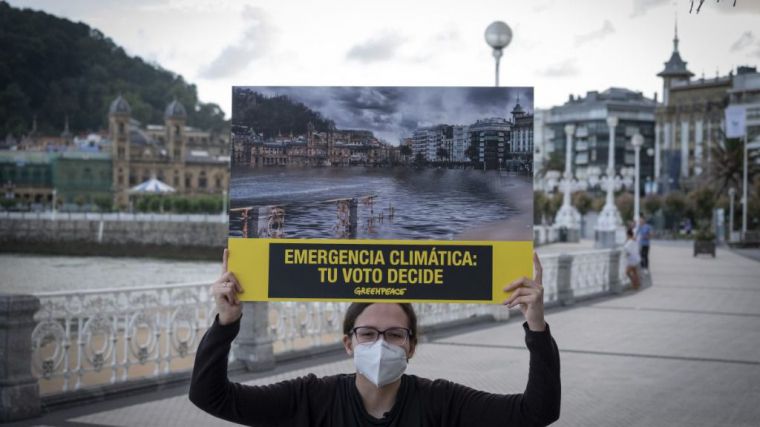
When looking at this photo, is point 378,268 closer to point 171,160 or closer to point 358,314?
point 358,314

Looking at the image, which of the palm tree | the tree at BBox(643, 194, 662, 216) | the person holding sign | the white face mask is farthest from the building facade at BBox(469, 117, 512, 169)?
the tree at BBox(643, 194, 662, 216)

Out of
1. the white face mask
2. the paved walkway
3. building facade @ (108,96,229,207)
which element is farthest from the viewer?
building facade @ (108,96,229,207)

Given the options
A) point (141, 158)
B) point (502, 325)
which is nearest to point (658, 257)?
point (502, 325)

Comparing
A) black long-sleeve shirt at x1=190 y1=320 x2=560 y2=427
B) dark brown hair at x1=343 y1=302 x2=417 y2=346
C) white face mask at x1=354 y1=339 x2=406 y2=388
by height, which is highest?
dark brown hair at x1=343 y1=302 x2=417 y2=346

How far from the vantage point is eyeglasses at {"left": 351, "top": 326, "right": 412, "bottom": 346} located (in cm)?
290

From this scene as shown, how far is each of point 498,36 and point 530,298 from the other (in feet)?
36.0

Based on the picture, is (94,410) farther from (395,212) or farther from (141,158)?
(141,158)

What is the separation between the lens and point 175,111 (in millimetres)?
126562

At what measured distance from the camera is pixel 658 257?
118 feet

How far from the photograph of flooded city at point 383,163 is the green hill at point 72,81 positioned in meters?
64.0

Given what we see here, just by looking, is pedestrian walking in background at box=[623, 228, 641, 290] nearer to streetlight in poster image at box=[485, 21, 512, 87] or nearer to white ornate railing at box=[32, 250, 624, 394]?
streetlight in poster image at box=[485, 21, 512, 87]

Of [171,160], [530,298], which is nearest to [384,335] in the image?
[530,298]

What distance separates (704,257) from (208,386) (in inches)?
1394

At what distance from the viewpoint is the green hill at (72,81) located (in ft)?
271
